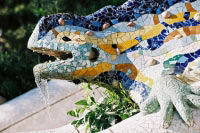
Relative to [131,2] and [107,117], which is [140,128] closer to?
[107,117]

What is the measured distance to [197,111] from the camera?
223 cm

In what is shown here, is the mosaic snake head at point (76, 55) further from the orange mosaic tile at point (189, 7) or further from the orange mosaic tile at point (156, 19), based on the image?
the orange mosaic tile at point (189, 7)

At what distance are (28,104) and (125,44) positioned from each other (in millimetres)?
1971

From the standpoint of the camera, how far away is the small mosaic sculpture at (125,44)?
263 centimetres

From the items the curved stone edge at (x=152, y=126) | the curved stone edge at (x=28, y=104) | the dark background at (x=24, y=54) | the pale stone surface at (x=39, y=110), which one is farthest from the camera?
the dark background at (x=24, y=54)

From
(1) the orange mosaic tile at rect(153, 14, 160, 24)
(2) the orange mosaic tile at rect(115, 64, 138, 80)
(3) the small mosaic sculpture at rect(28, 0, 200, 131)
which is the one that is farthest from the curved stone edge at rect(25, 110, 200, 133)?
(1) the orange mosaic tile at rect(153, 14, 160, 24)

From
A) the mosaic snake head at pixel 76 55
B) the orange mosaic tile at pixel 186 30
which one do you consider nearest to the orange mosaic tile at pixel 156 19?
the orange mosaic tile at pixel 186 30

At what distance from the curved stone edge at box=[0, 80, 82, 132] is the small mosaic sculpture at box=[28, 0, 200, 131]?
4.77 ft

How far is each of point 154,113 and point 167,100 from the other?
0.13m

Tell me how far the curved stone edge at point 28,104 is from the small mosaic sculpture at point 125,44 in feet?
4.77

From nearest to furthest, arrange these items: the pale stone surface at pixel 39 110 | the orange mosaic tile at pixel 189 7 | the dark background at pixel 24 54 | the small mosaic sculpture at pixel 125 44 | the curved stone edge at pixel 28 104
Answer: the small mosaic sculpture at pixel 125 44 < the orange mosaic tile at pixel 189 7 < the pale stone surface at pixel 39 110 < the curved stone edge at pixel 28 104 < the dark background at pixel 24 54

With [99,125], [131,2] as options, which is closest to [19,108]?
[99,125]

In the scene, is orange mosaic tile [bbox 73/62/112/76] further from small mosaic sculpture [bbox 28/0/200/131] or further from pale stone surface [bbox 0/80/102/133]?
pale stone surface [bbox 0/80/102/133]

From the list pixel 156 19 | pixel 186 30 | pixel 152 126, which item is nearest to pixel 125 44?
pixel 156 19
